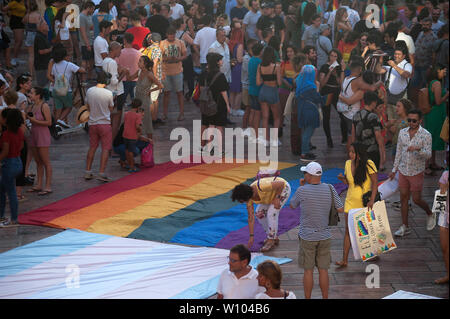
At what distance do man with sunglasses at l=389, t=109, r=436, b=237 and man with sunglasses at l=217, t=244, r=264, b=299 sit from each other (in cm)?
325

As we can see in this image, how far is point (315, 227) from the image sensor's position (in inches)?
269

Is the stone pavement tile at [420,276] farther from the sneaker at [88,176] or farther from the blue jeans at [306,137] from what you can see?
the sneaker at [88,176]

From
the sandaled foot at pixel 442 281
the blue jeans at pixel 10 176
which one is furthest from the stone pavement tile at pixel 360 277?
the blue jeans at pixel 10 176

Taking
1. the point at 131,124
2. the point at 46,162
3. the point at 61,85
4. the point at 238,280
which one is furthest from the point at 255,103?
the point at 238,280

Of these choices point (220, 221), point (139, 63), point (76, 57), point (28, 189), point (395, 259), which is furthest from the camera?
point (76, 57)

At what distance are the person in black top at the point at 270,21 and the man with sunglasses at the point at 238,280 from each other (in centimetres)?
967

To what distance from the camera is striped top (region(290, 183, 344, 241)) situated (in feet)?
22.4

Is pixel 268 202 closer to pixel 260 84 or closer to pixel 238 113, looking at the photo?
pixel 260 84

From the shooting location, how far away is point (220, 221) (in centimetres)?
951

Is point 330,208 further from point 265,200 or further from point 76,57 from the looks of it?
point 76,57

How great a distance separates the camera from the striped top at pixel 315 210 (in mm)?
6816

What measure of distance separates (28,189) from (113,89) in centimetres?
277

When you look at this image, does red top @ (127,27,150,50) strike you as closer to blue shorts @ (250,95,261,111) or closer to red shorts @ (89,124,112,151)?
blue shorts @ (250,95,261,111)
